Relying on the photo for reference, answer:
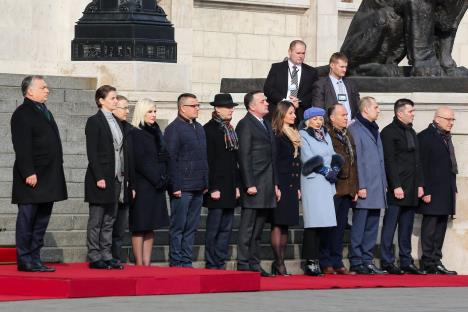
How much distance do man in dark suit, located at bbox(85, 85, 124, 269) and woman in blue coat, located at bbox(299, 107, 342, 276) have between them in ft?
6.98

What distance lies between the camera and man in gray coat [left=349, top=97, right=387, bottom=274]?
63.9ft

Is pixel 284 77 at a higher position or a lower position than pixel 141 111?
higher

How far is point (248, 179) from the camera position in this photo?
730 inches

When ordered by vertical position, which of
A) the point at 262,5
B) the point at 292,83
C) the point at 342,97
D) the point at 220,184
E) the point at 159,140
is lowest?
the point at 220,184

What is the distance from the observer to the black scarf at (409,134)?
19891 millimetres

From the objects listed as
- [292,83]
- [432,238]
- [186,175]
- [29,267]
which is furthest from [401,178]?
[29,267]

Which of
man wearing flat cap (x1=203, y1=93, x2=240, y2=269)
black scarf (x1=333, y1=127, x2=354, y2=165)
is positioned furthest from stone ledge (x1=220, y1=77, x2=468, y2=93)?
man wearing flat cap (x1=203, y1=93, x2=240, y2=269)

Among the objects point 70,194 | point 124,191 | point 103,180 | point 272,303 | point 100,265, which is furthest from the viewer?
point 70,194

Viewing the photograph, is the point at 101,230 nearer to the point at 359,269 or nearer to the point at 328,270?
the point at 328,270

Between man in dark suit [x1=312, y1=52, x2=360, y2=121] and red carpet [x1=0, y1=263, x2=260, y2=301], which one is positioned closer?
red carpet [x1=0, y1=263, x2=260, y2=301]

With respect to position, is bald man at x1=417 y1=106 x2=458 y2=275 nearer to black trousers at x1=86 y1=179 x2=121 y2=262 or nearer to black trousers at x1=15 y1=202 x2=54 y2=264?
black trousers at x1=86 y1=179 x2=121 y2=262

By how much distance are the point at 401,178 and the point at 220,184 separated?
7.35 feet

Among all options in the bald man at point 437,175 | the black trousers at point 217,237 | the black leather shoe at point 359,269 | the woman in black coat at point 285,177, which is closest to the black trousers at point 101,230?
the black trousers at point 217,237

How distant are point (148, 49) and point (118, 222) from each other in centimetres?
454
